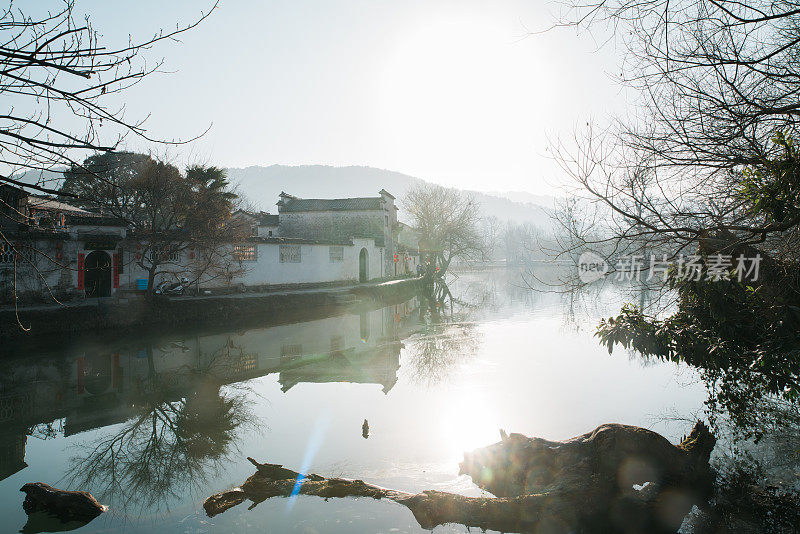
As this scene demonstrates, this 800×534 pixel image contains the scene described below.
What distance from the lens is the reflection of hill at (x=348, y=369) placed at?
33.2ft

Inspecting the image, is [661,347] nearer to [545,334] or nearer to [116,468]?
[116,468]

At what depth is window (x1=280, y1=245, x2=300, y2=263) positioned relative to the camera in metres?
25.0

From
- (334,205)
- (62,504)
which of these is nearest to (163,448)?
(62,504)

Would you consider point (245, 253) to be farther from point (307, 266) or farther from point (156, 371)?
point (156, 371)

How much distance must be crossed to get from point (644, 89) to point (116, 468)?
26.0 feet

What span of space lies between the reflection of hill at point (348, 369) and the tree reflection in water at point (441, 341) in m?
0.56

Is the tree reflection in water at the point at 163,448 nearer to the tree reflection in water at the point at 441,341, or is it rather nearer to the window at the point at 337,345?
the window at the point at 337,345

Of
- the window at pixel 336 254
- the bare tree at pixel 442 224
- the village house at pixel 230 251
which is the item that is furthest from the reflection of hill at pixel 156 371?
the bare tree at pixel 442 224

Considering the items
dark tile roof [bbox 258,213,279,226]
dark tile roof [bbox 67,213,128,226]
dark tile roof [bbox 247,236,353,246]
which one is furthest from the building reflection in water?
dark tile roof [bbox 258,213,279,226]

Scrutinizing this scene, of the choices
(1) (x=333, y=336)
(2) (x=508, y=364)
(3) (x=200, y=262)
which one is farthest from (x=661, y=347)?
(3) (x=200, y=262)

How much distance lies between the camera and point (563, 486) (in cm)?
475

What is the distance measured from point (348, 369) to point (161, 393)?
4.08 metres

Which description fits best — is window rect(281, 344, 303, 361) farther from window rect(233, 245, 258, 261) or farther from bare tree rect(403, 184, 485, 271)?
bare tree rect(403, 184, 485, 271)

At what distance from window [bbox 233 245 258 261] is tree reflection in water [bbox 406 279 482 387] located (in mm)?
9160
